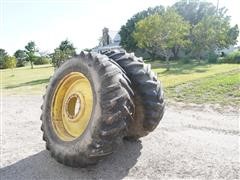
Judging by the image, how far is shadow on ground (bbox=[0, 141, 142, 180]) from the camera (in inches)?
156

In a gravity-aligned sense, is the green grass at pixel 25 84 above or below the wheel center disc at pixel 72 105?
below

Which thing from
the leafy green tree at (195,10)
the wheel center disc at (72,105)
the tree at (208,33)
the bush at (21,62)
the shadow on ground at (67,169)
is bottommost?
the bush at (21,62)

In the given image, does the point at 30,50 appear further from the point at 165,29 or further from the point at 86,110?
the point at 86,110

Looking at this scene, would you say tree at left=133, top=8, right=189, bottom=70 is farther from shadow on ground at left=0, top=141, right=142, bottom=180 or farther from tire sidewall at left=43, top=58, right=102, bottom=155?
shadow on ground at left=0, top=141, right=142, bottom=180

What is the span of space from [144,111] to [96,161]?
3.28 feet

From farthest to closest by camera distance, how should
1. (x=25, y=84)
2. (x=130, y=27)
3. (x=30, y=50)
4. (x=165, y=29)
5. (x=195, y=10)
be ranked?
(x=30, y=50) < (x=130, y=27) < (x=195, y=10) < (x=165, y=29) < (x=25, y=84)

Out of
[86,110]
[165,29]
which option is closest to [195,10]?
[165,29]

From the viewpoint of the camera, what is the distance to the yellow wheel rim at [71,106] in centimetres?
→ 430

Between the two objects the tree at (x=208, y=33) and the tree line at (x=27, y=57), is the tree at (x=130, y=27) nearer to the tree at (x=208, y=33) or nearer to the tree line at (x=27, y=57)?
the tree line at (x=27, y=57)

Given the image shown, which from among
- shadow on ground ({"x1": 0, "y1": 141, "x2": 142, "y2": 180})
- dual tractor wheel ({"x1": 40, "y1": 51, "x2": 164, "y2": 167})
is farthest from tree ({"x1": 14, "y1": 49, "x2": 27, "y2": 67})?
shadow on ground ({"x1": 0, "y1": 141, "x2": 142, "y2": 180})

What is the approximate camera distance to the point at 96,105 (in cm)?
373

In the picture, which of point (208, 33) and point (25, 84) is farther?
point (208, 33)

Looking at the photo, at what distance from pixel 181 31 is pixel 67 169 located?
84.2 ft

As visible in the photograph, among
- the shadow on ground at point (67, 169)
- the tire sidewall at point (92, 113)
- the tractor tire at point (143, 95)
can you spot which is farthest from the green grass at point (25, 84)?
the tractor tire at point (143, 95)
